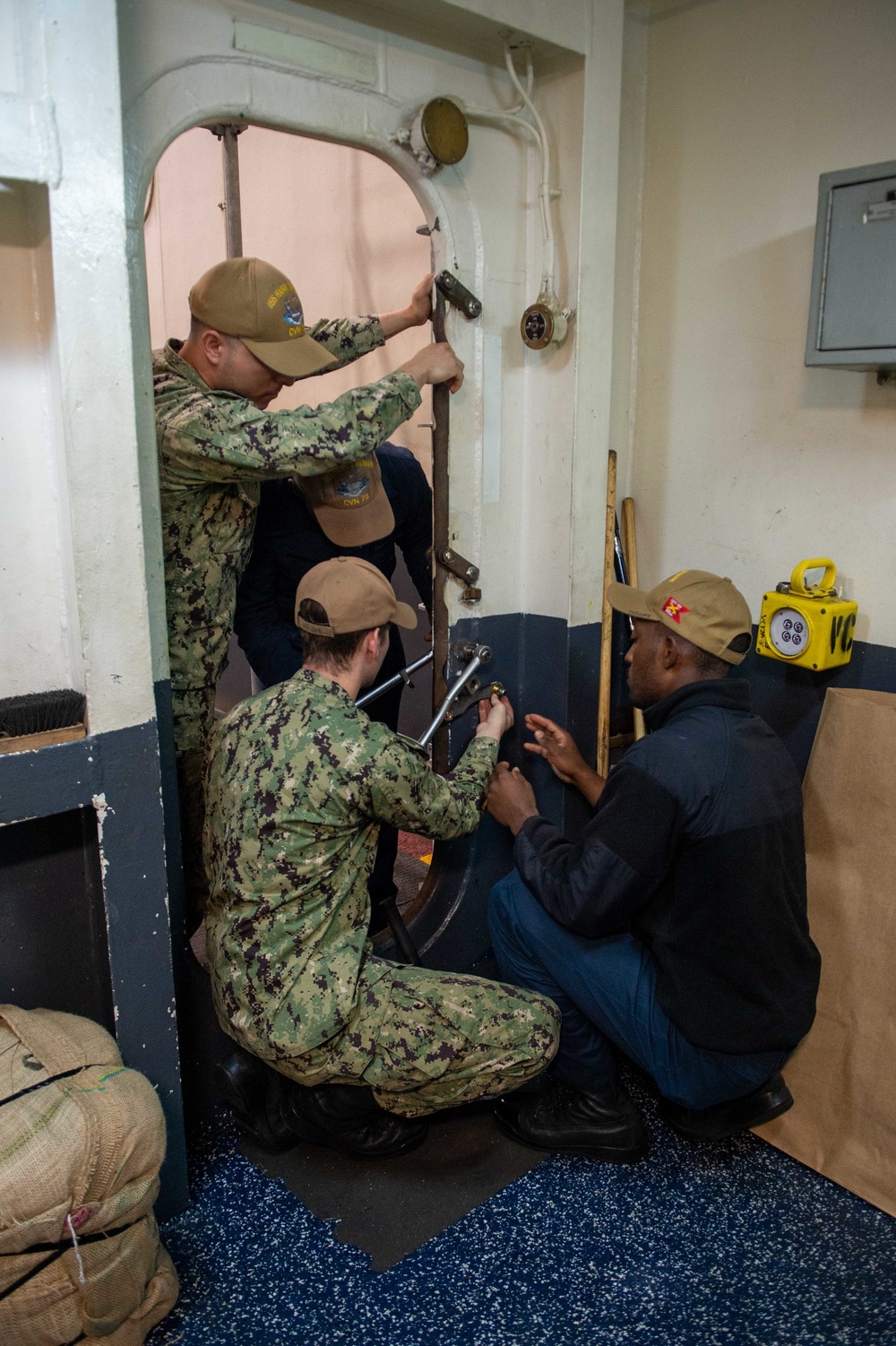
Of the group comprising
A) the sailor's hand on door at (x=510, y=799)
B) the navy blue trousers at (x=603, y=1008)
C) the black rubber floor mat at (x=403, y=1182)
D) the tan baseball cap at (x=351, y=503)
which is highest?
the tan baseball cap at (x=351, y=503)

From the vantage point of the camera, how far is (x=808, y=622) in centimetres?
252

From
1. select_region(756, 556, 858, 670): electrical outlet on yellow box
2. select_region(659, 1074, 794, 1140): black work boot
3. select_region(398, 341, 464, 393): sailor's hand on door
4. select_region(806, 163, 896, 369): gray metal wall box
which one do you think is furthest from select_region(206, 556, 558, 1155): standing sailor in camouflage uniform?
select_region(806, 163, 896, 369): gray metal wall box

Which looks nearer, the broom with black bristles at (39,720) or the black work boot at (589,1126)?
the broom with black bristles at (39,720)

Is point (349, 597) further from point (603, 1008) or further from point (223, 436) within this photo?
point (603, 1008)

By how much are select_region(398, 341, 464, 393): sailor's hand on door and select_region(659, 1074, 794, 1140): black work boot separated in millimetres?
1873

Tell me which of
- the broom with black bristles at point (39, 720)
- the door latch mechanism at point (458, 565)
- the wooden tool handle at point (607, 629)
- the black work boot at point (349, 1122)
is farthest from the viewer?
the wooden tool handle at point (607, 629)

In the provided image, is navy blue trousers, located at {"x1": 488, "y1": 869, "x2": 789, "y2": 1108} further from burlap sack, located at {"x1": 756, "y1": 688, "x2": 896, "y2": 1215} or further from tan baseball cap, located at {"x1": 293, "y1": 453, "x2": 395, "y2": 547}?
tan baseball cap, located at {"x1": 293, "y1": 453, "x2": 395, "y2": 547}

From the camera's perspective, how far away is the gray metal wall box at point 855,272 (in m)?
2.18

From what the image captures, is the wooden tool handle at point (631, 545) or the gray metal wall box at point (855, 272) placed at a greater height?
the gray metal wall box at point (855, 272)

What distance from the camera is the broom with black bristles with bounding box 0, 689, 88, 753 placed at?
183 centimetres

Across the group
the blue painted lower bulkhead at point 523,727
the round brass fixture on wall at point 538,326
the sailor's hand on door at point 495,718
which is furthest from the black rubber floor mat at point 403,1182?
the round brass fixture on wall at point 538,326

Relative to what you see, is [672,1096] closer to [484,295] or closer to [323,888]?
[323,888]

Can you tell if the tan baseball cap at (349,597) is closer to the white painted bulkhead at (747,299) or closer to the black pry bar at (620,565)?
the black pry bar at (620,565)

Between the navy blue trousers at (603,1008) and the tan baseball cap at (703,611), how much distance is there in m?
0.73
